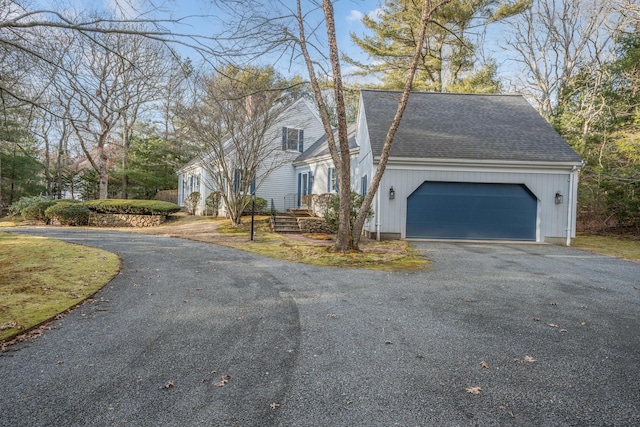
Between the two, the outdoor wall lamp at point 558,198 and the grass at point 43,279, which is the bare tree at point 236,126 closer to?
the grass at point 43,279

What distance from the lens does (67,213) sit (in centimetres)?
1694

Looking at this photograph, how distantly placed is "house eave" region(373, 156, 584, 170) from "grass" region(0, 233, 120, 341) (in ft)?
27.7

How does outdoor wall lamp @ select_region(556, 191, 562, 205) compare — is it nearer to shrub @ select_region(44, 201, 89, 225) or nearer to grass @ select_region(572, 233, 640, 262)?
grass @ select_region(572, 233, 640, 262)

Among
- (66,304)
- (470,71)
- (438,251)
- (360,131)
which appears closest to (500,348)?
(66,304)

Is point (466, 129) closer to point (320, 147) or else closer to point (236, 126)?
point (320, 147)

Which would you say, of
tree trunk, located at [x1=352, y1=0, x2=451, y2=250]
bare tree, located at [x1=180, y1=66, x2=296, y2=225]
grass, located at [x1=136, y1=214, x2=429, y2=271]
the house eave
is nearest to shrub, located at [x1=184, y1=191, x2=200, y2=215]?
grass, located at [x1=136, y1=214, x2=429, y2=271]

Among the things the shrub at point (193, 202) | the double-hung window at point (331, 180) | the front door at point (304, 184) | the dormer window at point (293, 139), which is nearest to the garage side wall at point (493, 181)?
the double-hung window at point (331, 180)

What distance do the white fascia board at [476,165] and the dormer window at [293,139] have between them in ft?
27.3

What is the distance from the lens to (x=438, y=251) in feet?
32.7

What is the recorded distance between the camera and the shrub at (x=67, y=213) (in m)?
16.9

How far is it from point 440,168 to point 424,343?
9.57m

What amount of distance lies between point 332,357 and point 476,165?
35.2ft

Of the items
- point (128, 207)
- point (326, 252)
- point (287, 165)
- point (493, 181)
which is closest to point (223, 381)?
point (326, 252)

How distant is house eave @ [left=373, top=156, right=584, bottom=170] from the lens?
39.4ft
